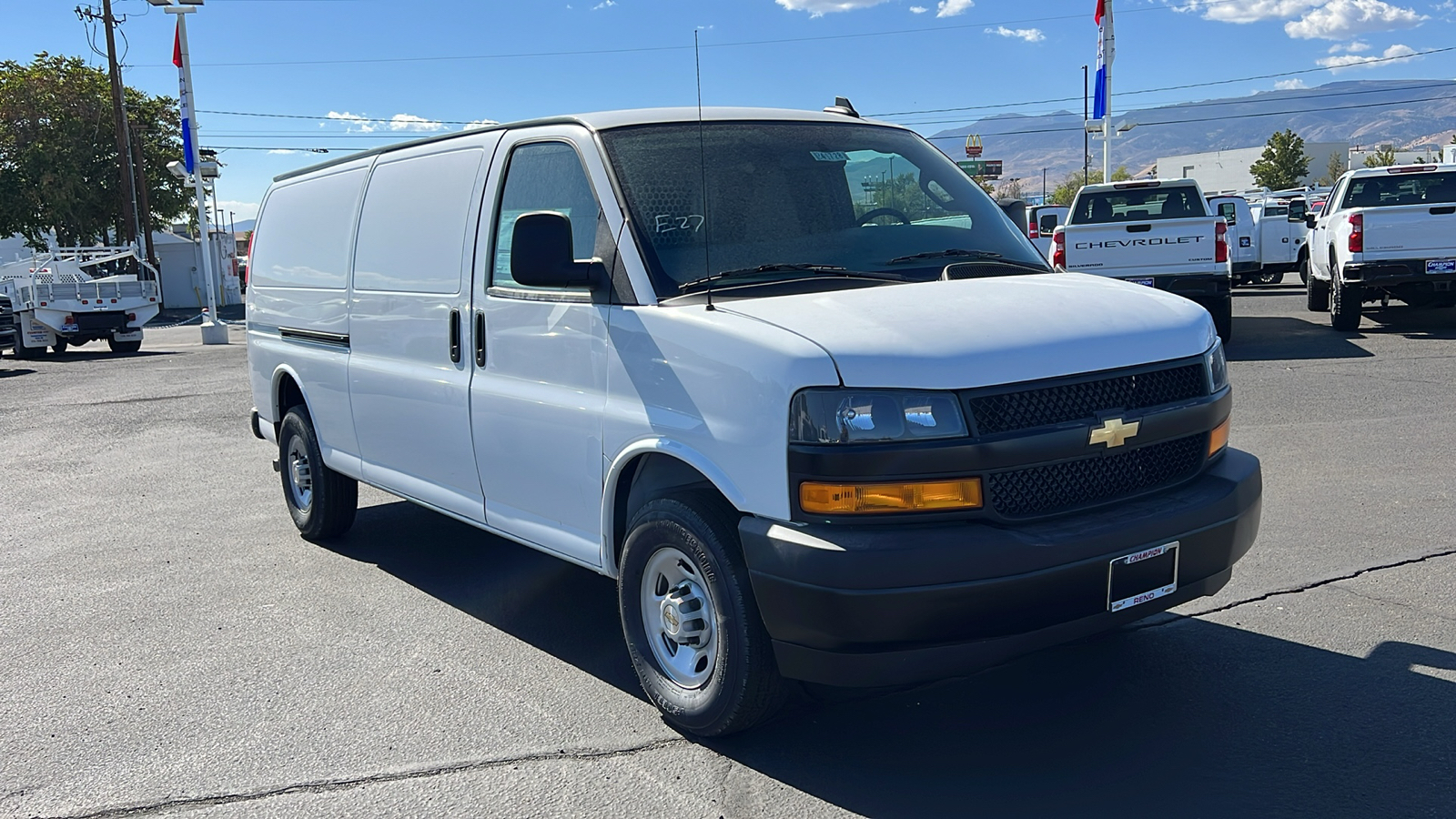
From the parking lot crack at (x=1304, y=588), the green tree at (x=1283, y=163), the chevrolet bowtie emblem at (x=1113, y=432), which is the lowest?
the parking lot crack at (x=1304, y=588)

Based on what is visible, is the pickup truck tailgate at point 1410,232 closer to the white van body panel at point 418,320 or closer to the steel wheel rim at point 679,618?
the white van body panel at point 418,320

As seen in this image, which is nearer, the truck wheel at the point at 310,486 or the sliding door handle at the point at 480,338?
the sliding door handle at the point at 480,338

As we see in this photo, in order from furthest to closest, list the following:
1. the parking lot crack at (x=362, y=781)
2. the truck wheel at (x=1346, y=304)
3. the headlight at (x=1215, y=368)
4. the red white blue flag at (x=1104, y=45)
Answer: the red white blue flag at (x=1104, y=45)
the truck wheel at (x=1346, y=304)
the headlight at (x=1215, y=368)
the parking lot crack at (x=362, y=781)

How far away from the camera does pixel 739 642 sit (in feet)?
11.8

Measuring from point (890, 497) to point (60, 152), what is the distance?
5430 cm

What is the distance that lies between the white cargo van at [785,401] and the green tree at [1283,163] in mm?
98266

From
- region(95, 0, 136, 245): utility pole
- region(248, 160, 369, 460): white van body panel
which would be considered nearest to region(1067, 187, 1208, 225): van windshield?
region(248, 160, 369, 460): white van body panel

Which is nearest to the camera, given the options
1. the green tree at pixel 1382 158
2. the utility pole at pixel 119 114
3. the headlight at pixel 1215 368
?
the headlight at pixel 1215 368

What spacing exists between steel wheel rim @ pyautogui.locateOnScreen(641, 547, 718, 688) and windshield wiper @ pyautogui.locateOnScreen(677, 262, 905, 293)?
881mm

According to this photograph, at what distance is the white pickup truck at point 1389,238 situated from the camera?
14.2 m

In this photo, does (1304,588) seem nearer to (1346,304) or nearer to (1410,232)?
(1410,232)

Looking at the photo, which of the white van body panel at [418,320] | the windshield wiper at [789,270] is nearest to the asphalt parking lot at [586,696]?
the white van body panel at [418,320]

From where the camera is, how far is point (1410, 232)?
14266 millimetres

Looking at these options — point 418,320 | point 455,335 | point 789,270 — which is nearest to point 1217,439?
point 789,270
